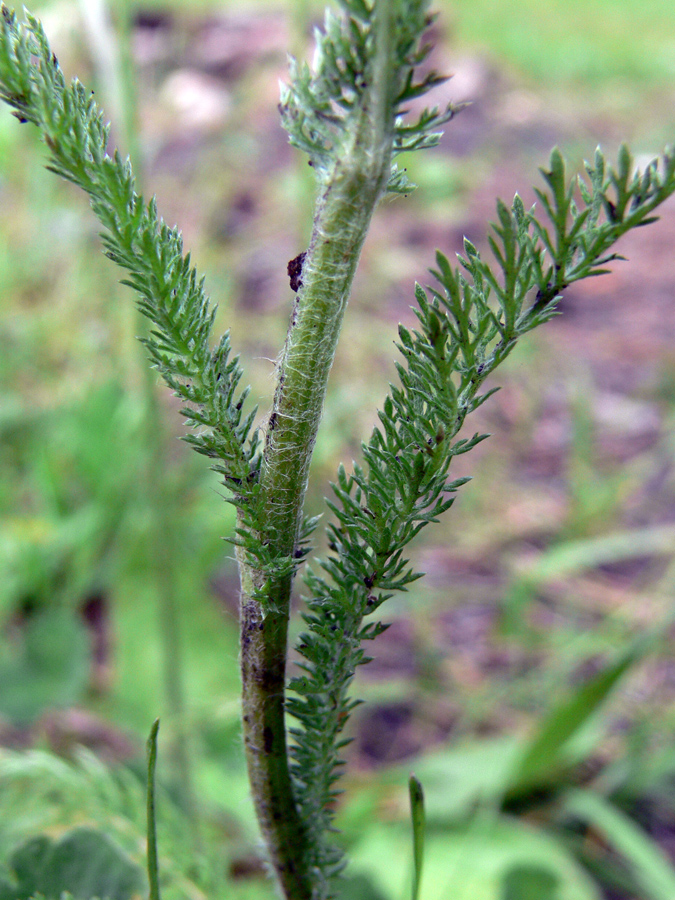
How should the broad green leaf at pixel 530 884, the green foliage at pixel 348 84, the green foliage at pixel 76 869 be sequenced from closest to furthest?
the green foliage at pixel 348 84 < the green foliage at pixel 76 869 < the broad green leaf at pixel 530 884

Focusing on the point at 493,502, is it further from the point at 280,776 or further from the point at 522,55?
the point at 522,55

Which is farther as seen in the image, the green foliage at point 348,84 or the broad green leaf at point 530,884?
the broad green leaf at point 530,884

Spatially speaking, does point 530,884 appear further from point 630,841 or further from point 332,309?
point 332,309

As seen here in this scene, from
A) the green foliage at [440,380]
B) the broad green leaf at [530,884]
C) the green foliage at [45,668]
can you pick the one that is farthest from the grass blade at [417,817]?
the green foliage at [45,668]

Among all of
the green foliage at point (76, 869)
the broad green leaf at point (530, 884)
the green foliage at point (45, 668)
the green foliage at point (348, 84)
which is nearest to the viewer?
the green foliage at point (348, 84)

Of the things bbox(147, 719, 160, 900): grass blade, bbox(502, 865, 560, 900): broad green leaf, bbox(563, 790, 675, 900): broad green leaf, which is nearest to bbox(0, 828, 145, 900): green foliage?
bbox(147, 719, 160, 900): grass blade

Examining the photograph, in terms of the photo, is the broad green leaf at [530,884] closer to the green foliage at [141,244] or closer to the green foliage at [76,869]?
the green foliage at [76,869]

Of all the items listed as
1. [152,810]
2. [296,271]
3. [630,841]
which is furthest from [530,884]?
[296,271]

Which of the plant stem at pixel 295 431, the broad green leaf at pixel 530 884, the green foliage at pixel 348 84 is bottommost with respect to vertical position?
the broad green leaf at pixel 530 884
